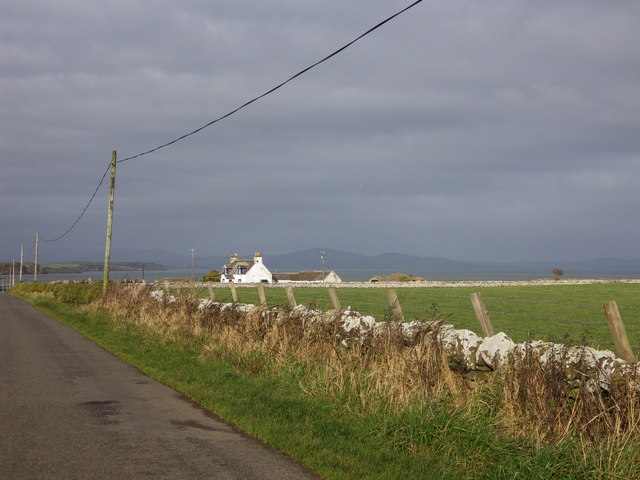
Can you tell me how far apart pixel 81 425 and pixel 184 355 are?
22.2ft

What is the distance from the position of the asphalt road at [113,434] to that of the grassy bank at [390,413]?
1.59 ft

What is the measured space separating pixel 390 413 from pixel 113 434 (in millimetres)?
3855

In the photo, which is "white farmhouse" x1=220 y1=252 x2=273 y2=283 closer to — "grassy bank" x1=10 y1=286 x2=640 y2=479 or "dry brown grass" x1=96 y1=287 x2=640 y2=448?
"dry brown grass" x1=96 y1=287 x2=640 y2=448

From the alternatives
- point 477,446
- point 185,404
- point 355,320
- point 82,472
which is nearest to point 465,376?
point 477,446

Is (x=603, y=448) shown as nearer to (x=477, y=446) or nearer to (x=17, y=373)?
(x=477, y=446)

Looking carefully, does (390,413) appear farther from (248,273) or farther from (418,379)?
(248,273)

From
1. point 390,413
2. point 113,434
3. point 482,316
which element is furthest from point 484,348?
point 113,434

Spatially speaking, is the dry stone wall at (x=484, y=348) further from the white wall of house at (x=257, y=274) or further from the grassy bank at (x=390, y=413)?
the white wall of house at (x=257, y=274)

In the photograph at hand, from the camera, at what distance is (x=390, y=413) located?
880 centimetres

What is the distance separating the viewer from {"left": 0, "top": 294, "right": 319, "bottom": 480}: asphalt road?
683cm

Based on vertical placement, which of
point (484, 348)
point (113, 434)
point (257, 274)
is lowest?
point (113, 434)

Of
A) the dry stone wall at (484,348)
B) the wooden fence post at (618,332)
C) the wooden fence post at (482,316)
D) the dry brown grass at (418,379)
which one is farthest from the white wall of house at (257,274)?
the wooden fence post at (618,332)

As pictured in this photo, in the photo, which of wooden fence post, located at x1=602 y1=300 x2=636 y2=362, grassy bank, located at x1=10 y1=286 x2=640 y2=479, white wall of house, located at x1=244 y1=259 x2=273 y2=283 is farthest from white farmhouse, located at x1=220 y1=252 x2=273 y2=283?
wooden fence post, located at x1=602 y1=300 x2=636 y2=362

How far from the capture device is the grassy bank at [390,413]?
6859mm
